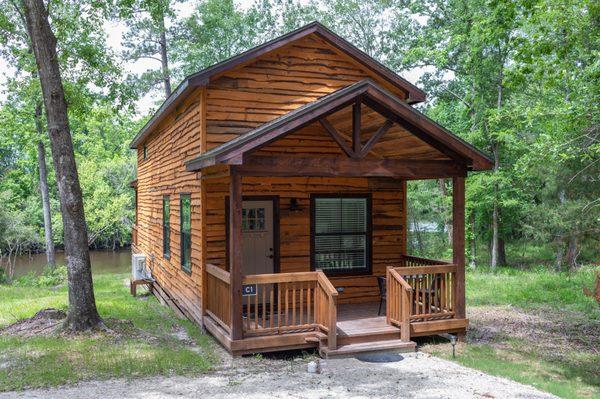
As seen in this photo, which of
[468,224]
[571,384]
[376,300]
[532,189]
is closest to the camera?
[571,384]

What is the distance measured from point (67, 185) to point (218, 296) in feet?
10.7

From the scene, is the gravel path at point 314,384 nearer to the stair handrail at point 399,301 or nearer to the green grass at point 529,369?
the green grass at point 529,369

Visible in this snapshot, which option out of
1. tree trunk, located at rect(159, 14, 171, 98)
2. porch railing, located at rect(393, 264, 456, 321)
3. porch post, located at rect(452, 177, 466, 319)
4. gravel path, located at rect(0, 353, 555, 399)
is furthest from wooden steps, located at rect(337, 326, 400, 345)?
tree trunk, located at rect(159, 14, 171, 98)

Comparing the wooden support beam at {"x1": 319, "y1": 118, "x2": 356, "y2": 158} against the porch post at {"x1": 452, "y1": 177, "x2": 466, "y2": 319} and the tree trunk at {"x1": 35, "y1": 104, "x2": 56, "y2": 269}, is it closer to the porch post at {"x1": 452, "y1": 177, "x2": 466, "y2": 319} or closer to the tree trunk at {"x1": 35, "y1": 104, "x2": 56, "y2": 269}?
the porch post at {"x1": 452, "y1": 177, "x2": 466, "y2": 319}

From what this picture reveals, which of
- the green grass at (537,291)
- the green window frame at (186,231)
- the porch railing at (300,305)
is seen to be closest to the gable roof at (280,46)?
the green window frame at (186,231)

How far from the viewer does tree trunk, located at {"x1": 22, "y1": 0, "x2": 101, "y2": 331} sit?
8.96 m

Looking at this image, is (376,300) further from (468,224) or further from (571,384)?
(468,224)

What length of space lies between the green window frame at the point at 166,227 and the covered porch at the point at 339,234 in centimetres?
364

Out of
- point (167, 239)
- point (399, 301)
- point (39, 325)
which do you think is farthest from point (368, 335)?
point (167, 239)

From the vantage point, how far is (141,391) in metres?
6.19

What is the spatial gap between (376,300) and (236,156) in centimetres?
542

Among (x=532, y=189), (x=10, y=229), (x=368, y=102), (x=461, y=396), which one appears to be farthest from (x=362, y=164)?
(x=10, y=229)

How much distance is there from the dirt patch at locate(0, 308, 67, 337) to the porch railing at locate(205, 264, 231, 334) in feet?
8.68

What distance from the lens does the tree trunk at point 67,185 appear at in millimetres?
8961
